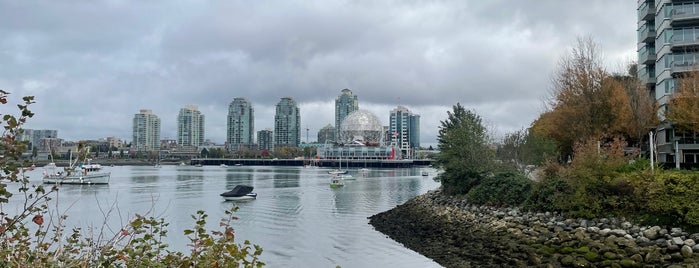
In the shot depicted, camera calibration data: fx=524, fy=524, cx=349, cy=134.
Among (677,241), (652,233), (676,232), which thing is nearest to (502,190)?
(652,233)

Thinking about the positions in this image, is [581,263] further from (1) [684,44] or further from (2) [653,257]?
(1) [684,44]

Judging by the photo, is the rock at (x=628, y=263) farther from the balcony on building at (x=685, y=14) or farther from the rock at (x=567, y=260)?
the balcony on building at (x=685, y=14)

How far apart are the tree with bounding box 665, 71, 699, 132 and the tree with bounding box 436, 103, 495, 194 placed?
41.8ft

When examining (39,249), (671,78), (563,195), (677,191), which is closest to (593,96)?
(671,78)

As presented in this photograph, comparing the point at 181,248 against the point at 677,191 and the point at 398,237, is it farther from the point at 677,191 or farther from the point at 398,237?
the point at 677,191

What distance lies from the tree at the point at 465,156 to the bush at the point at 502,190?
3.12 meters

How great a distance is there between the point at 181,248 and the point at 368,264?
29.7 feet

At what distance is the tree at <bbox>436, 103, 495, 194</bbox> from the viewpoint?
40500mm

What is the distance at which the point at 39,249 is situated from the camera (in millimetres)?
7090

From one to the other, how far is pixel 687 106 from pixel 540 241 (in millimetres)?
18469

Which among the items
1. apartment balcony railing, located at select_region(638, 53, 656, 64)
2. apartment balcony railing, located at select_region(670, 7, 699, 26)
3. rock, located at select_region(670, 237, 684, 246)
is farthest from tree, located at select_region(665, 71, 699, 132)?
rock, located at select_region(670, 237, 684, 246)

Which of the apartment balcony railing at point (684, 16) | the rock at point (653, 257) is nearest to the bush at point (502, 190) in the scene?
the rock at point (653, 257)

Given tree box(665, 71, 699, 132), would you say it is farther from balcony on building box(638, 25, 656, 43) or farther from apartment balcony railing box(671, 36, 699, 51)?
balcony on building box(638, 25, 656, 43)

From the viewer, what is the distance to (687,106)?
1335 inches
